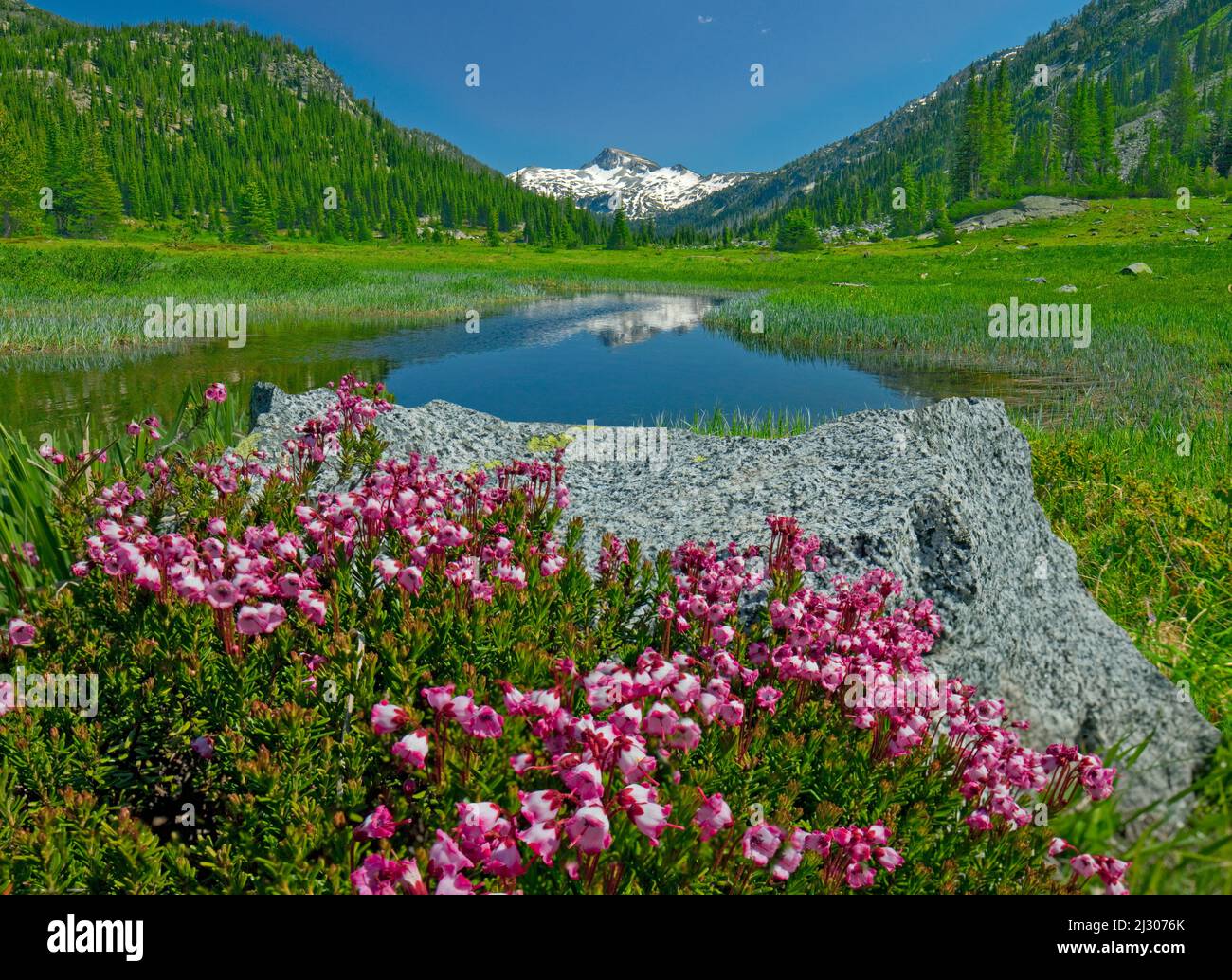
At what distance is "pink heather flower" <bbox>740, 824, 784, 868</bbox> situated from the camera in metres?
2.04

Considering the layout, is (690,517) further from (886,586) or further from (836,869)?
(836,869)

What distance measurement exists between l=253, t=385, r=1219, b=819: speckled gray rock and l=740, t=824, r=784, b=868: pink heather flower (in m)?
2.30

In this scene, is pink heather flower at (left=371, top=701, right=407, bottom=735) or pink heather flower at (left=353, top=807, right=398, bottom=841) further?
pink heather flower at (left=371, top=701, right=407, bottom=735)

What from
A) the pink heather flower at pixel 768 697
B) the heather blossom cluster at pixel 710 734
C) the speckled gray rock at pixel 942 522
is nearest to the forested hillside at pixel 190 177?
the speckled gray rock at pixel 942 522

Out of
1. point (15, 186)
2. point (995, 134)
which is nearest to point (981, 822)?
point (15, 186)

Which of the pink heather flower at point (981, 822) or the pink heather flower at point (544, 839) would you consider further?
the pink heather flower at point (981, 822)

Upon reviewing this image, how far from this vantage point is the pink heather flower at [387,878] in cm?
164

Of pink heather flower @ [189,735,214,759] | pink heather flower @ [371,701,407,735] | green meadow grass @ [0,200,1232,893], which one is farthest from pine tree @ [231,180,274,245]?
pink heather flower @ [371,701,407,735]

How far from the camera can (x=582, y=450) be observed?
748cm

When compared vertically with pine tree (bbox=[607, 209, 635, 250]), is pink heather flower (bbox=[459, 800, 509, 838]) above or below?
below

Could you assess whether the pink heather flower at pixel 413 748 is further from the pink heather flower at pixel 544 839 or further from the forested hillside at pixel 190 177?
the forested hillside at pixel 190 177

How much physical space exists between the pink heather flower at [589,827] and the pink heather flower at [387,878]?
395mm

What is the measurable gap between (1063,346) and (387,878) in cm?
2504

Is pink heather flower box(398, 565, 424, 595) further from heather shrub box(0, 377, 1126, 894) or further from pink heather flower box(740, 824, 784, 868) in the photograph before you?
pink heather flower box(740, 824, 784, 868)
